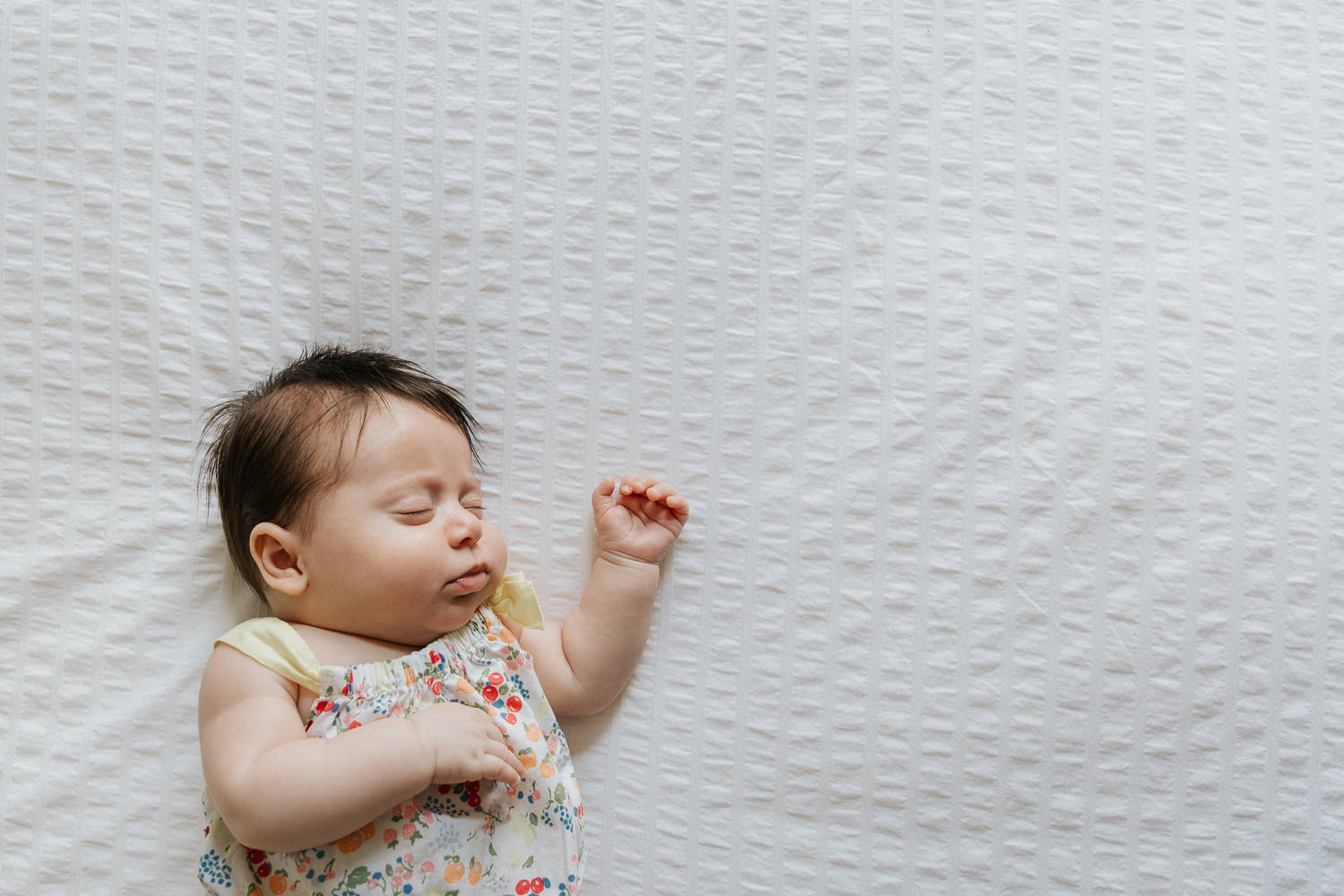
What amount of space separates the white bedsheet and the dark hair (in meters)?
0.05

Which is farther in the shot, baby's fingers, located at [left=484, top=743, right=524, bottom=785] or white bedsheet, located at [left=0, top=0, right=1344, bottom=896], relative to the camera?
white bedsheet, located at [left=0, top=0, right=1344, bottom=896]

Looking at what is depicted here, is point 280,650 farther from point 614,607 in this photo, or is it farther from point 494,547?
point 614,607

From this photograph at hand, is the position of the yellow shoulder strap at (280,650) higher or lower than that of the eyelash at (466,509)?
lower

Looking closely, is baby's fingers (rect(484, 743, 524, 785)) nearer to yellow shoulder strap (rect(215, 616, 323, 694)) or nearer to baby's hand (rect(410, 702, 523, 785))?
baby's hand (rect(410, 702, 523, 785))

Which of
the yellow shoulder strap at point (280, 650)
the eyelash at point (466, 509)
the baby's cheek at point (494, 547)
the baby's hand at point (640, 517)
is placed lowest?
the yellow shoulder strap at point (280, 650)

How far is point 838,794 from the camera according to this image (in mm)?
1097

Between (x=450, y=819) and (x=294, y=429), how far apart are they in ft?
1.31

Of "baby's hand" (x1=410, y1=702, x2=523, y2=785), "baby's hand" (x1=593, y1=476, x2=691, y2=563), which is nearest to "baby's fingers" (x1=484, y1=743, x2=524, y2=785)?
"baby's hand" (x1=410, y1=702, x2=523, y2=785)

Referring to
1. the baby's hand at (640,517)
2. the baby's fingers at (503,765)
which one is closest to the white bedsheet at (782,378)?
the baby's hand at (640,517)

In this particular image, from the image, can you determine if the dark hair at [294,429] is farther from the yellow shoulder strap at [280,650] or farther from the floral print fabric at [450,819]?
the floral print fabric at [450,819]

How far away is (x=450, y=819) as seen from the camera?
1019 millimetres

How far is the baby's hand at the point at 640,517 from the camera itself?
1.09 meters

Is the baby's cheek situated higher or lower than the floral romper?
higher

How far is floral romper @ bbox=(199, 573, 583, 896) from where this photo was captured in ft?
3.26
